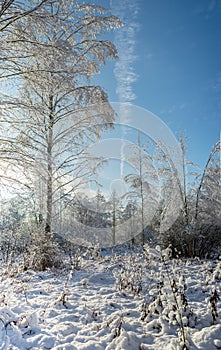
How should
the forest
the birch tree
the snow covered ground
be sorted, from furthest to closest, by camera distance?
1. the birch tree
2. the forest
3. the snow covered ground

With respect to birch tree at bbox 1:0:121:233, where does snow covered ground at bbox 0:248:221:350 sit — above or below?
below

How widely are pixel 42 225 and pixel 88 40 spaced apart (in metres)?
5.53

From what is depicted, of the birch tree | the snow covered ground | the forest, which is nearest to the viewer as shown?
the snow covered ground

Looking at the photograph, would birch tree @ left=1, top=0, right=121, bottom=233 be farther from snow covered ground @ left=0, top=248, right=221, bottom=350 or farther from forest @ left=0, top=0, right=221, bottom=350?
snow covered ground @ left=0, top=248, right=221, bottom=350

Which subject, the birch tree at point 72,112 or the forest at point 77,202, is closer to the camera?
the forest at point 77,202

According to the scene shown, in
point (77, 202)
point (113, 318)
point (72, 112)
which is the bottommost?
point (113, 318)

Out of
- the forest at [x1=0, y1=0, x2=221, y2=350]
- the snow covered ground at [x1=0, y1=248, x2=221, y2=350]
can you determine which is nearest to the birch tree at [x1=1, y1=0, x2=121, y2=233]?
the forest at [x1=0, y1=0, x2=221, y2=350]

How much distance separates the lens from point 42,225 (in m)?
7.43

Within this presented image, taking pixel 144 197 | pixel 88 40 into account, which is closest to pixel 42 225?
pixel 88 40

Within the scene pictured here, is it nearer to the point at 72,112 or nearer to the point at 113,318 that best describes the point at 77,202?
the point at 72,112

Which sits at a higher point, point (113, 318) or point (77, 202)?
point (77, 202)

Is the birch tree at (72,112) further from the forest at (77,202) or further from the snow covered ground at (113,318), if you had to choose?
the snow covered ground at (113,318)

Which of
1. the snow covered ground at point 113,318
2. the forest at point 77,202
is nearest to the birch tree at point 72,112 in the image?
the forest at point 77,202

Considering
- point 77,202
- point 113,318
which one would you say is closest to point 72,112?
point 77,202
